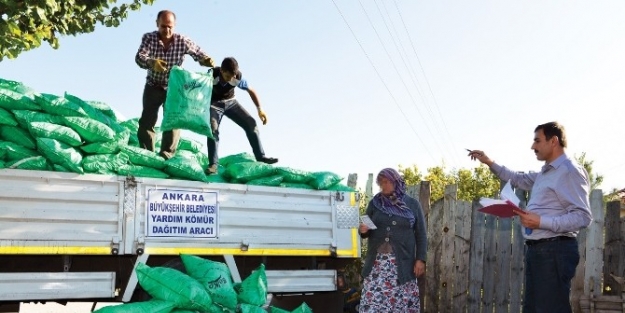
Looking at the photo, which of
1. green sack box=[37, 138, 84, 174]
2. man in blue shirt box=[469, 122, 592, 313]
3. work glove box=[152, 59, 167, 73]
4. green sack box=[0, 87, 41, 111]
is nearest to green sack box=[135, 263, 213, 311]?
green sack box=[37, 138, 84, 174]

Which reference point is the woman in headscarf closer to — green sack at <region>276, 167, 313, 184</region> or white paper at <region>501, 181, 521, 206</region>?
green sack at <region>276, 167, 313, 184</region>

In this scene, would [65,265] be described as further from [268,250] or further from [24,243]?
[268,250]

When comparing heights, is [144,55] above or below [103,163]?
above

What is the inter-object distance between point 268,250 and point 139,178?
1391mm

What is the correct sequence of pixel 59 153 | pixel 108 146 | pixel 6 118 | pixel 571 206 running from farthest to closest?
pixel 108 146
pixel 6 118
pixel 59 153
pixel 571 206

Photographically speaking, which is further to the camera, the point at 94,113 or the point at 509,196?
the point at 94,113

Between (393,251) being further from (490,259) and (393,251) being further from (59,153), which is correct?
(59,153)

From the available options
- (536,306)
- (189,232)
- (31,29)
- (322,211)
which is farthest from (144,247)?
(31,29)

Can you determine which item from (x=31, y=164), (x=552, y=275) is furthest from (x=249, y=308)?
(x=552, y=275)

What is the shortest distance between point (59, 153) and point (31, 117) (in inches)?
15.5

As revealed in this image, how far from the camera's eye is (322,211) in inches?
282

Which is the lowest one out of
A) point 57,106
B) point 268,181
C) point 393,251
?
point 393,251

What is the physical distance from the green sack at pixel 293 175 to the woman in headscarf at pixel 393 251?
832mm

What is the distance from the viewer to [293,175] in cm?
707
